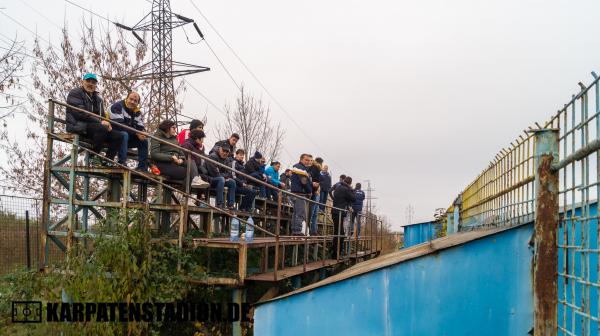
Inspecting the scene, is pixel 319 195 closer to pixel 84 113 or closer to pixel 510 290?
pixel 84 113

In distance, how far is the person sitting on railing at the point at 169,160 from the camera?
289 inches

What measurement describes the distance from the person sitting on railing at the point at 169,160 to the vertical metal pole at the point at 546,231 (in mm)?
5223

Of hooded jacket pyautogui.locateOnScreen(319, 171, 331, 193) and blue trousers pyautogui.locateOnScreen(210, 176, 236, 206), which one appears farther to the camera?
hooded jacket pyautogui.locateOnScreen(319, 171, 331, 193)

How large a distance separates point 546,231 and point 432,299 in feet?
4.12

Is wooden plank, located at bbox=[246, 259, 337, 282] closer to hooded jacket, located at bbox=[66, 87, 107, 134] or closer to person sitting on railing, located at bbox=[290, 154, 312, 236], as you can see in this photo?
person sitting on railing, located at bbox=[290, 154, 312, 236]

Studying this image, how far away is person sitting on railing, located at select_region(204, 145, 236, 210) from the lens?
7.97 meters

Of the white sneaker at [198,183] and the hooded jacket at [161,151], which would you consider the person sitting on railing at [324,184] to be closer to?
the white sneaker at [198,183]

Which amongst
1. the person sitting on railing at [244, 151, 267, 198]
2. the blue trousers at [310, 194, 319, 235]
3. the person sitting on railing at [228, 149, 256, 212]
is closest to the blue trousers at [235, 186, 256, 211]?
the person sitting on railing at [228, 149, 256, 212]

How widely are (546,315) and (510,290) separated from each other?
1.49ft

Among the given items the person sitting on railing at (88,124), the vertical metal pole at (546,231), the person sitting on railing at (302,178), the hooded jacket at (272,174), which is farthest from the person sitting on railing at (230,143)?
the vertical metal pole at (546,231)

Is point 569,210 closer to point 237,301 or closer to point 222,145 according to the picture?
point 237,301

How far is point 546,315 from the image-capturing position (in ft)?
11.2

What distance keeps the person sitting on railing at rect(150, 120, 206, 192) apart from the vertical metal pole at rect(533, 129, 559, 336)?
17.1ft

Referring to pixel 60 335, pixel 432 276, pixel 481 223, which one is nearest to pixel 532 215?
pixel 432 276
